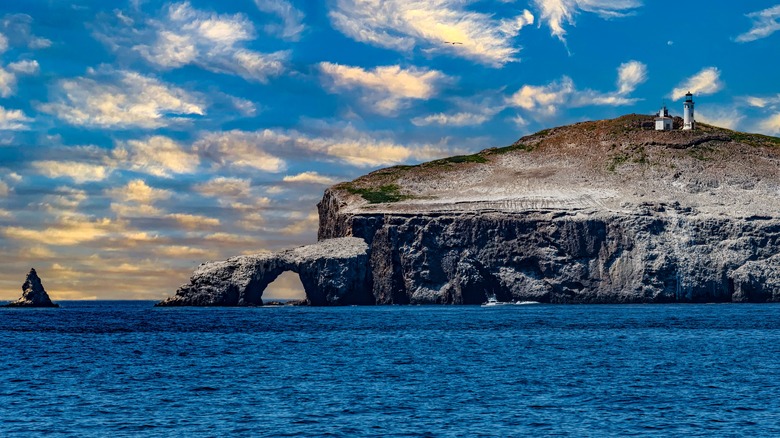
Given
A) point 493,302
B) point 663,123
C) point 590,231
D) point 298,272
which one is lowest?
point 493,302

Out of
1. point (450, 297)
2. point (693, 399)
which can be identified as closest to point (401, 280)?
point (450, 297)

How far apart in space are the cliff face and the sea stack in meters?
50.9

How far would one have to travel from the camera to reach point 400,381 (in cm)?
4700

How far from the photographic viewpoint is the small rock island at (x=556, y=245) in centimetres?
13788

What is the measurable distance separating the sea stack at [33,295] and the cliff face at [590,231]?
5095cm

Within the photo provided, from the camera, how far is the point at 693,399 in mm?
40250

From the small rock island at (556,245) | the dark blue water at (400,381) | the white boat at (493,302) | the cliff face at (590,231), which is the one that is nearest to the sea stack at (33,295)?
the small rock island at (556,245)

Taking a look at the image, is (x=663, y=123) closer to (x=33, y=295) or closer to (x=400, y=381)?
(x=33, y=295)

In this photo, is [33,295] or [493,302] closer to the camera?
[493,302]

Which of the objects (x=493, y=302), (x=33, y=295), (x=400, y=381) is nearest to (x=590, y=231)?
(x=493, y=302)

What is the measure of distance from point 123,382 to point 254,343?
76.5 ft

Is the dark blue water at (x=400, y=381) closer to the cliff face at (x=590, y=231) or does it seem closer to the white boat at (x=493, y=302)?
the cliff face at (x=590, y=231)

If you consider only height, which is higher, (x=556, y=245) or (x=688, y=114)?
(x=688, y=114)

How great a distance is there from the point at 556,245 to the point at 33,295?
90209 mm
